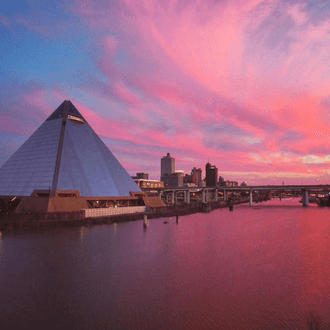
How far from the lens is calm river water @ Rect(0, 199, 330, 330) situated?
51.3 ft

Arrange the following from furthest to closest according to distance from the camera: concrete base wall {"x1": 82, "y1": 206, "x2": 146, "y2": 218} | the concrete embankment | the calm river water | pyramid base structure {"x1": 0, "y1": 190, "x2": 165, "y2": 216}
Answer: concrete base wall {"x1": 82, "y1": 206, "x2": 146, "y2": 218}, pyramid base structure {"x1": 0, "y1": 190, "x2": 165, "y2": 216}, the concrete embankment, the calm river water

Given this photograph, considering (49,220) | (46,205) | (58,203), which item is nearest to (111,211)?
(58,203)

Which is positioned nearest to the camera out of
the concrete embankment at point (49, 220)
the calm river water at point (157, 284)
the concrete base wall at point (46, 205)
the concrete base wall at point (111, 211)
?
the calm river water at point (157, 284)

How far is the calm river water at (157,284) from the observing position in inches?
616

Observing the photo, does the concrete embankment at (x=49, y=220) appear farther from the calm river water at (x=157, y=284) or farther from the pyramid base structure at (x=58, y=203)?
the calm river water at (x=157, y=284)

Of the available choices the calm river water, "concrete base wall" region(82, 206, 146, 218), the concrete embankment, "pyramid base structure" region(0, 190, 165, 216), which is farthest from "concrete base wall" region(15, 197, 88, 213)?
the calm river water

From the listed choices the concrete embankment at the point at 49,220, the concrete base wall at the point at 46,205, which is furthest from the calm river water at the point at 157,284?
the concrete base wall at the point at 46,205

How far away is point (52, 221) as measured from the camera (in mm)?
43094

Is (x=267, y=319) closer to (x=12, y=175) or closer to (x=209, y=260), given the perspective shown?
(x=209, y=260)

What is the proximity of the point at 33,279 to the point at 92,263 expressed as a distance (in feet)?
19.5

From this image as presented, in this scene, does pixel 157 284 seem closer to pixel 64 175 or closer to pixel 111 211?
pixel 111 211

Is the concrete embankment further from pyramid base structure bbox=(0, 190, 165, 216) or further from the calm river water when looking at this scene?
the calm river water

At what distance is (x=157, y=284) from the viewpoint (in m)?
21.3

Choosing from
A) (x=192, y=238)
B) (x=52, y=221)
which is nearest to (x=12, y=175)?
(x=52, y=221)
